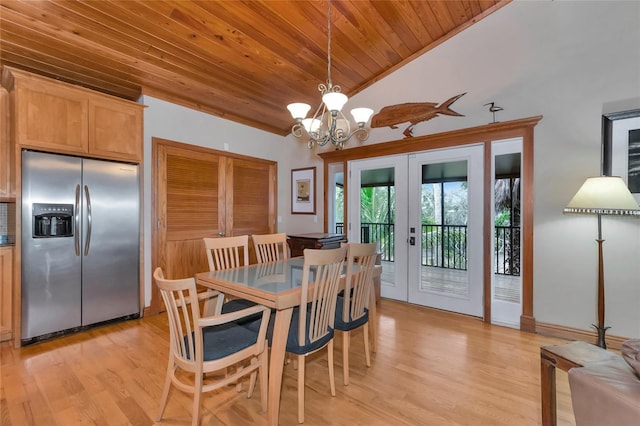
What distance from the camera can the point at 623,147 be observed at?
2631mm

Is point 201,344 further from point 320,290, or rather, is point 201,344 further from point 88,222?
point 88,222

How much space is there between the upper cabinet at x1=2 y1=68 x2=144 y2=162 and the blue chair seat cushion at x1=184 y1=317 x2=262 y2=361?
2492 millimetres

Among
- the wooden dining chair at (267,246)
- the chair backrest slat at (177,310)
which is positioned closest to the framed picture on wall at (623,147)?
the wooden dining chair at (267,246)

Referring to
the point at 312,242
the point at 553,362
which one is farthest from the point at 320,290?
the point at 312,242

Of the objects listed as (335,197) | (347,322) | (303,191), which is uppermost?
(303,191)

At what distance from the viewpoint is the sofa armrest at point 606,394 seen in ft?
3.14

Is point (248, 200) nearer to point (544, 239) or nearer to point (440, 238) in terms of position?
point (440, 238)

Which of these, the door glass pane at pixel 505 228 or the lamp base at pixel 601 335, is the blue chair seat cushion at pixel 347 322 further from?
the lamp base at pixel 601 335

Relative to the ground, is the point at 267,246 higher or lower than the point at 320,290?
higher

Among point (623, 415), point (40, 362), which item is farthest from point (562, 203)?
A: point (40, 362)

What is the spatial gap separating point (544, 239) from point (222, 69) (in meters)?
3.93

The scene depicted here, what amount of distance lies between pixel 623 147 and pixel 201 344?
3.75 meters

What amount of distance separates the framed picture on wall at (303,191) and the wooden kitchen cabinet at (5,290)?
3512mm

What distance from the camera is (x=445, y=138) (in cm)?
358
